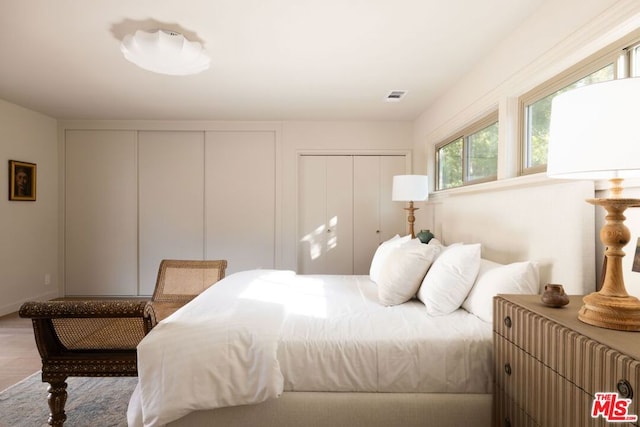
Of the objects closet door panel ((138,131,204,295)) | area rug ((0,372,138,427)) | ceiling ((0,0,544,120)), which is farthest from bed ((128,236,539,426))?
closet door panel ((138,131,204,295))

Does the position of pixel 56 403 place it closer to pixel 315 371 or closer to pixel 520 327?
pixel 315 371

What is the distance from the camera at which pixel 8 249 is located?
4035 mm

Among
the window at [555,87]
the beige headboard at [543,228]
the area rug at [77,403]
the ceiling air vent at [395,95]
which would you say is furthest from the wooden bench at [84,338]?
the ceiling air vent at [395,95]

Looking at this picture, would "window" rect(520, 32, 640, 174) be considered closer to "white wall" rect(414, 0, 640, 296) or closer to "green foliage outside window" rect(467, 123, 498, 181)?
"white wall" rect(414, 0, 640, 296)

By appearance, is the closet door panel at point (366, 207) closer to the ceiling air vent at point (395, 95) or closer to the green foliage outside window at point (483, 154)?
the ceiling air vent at point (395, 95)

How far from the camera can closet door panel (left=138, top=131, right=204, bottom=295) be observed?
480 centimetres

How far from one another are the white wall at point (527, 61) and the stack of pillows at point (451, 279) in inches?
14.7

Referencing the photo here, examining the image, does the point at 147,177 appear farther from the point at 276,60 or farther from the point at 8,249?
the point at 276,60

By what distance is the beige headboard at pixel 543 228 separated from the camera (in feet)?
5.36

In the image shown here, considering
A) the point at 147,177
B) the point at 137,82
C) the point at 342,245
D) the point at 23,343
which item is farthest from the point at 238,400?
the point at 147,177

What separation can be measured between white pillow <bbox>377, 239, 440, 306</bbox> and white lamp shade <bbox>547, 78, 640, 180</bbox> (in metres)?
1.18

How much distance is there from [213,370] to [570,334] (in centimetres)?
130

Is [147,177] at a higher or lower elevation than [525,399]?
higher
